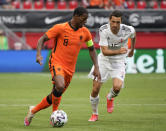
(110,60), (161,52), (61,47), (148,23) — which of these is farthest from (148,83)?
(61,47)

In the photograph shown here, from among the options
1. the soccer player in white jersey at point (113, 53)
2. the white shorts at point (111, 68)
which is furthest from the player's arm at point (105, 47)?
the white shorts at point (111, 68)

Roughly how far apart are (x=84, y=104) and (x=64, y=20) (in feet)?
39.4

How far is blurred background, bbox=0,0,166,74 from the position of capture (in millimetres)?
22422

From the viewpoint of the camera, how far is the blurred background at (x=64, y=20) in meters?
22.4

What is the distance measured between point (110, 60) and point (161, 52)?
12.9 m

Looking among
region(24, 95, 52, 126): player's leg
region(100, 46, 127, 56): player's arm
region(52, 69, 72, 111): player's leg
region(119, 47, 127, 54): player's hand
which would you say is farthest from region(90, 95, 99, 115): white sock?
region(24, 95, 52, 126): player's leg

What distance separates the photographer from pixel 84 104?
1244 centimetres

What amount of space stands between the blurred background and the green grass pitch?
156 cm

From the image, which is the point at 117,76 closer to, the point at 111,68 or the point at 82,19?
the point at 111,68

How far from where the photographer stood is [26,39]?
2472 centimetres

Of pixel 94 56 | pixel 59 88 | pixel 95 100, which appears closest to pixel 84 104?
pixel 95 100

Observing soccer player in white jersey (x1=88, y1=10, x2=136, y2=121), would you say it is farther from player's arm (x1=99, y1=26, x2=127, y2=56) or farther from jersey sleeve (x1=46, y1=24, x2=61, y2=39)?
jersey sleeve (x1=46, y1=24, x2=61, y2=39)

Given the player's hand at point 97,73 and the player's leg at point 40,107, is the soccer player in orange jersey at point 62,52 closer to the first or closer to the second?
the player's leg at point 40,107

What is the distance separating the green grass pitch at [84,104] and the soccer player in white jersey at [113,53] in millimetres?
570
